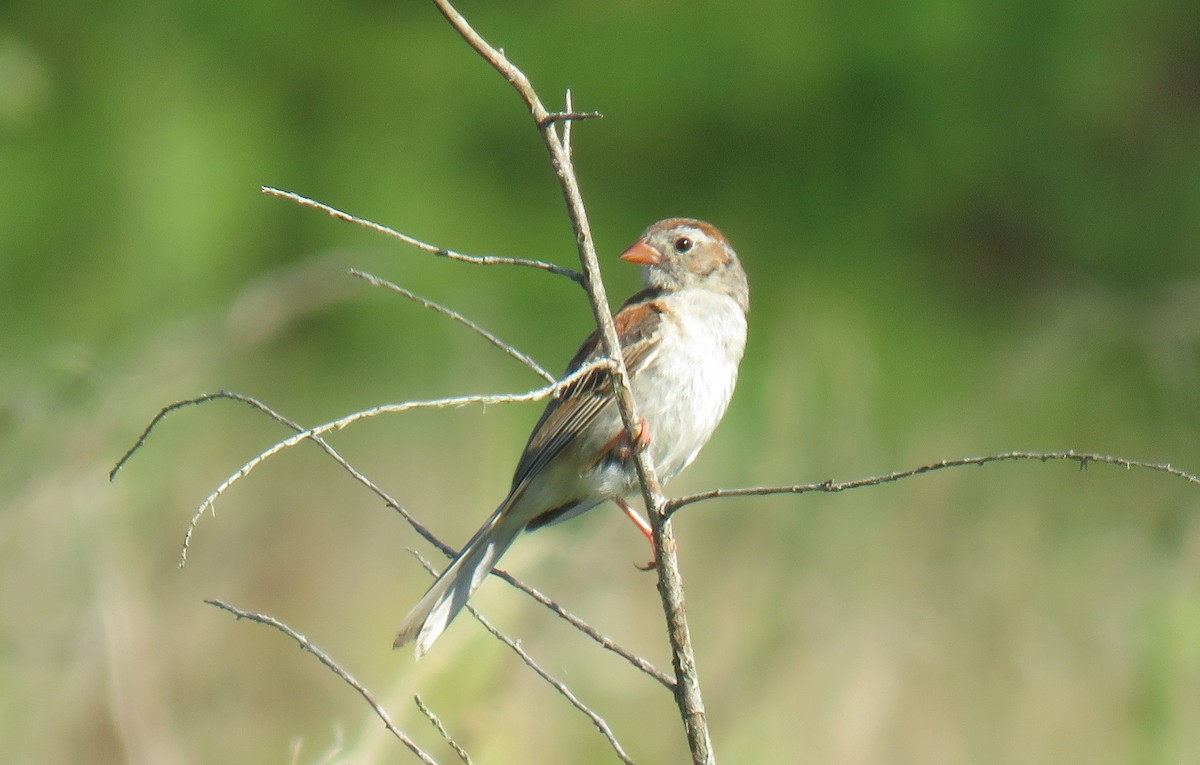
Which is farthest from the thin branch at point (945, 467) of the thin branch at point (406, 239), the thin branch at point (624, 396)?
the thin branch at point (406, 239)

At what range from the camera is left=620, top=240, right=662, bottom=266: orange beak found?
11.6ft

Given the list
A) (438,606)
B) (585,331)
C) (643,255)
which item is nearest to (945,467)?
(438,606)

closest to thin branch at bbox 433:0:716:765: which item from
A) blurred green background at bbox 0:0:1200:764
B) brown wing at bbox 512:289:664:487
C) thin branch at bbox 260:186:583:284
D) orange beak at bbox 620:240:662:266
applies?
thin branch at bbox 260:186:583:284

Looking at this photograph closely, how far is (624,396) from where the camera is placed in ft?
6.29

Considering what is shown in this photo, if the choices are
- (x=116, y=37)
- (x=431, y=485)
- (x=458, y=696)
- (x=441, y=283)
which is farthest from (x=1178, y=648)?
(x=116, y=37)

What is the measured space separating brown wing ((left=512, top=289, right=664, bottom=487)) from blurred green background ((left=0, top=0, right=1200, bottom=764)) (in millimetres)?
211

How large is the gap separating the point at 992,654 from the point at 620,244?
4221mm

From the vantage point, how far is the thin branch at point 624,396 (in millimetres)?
1684

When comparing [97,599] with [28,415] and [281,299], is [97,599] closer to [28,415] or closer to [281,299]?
[28,415]

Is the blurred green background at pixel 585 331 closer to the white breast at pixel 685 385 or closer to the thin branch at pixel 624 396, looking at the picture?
the white breast at pixel 685 385

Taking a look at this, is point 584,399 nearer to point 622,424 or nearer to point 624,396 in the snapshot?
point 622,424

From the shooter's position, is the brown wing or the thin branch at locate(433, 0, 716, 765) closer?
the thin branch at locate(433, 0, 716, 765)

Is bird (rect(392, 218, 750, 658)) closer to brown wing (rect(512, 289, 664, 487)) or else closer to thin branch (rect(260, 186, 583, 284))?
brown wing (rect(512, 289, 664, 487))

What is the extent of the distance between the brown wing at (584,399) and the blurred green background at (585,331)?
211 mm
